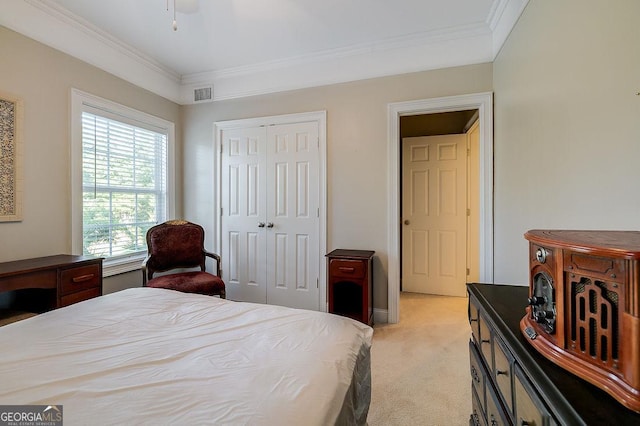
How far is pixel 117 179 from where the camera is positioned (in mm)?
3092

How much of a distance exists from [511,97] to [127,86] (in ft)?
12.0

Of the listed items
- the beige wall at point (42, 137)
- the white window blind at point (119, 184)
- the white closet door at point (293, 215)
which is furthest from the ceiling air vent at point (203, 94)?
the beige wall at point (42, 137)

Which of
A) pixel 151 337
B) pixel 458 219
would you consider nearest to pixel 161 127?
pixel 151 337

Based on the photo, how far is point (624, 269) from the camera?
56 centimetres

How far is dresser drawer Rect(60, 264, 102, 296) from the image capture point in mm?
2146

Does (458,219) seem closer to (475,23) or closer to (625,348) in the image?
(475,23)

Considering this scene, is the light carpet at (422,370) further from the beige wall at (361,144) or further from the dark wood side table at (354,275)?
the beige wall at (361,144)

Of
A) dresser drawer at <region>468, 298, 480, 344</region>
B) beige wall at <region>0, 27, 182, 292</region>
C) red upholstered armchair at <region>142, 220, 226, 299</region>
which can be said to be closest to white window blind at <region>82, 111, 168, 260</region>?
beige wall at <region>0, 27, 182, 292</region>

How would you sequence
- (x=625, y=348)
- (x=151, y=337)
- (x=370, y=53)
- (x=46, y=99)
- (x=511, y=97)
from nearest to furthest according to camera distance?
(x=625, y=348) → (x=151, y=337) → (x=511, y=97) → (x=46, y=99) → (x=370, y=53)

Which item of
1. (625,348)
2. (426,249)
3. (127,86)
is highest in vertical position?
(127,86)

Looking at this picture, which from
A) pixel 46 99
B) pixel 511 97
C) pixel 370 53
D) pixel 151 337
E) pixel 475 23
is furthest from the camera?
pixel 370 53

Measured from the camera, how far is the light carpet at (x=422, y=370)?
68.2 inches

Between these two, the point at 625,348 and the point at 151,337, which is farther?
the point at 151,337

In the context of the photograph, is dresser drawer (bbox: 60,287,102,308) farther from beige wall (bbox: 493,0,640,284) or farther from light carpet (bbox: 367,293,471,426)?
beige wall (bbox: 493,0,640,284)
